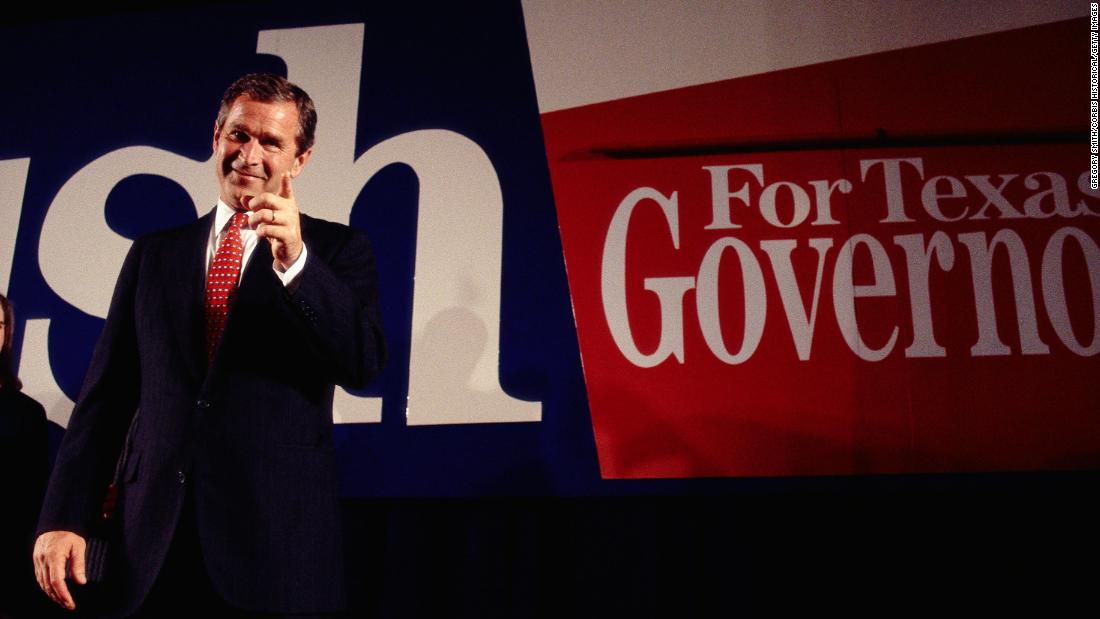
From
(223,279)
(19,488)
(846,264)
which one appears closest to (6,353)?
(19,488)

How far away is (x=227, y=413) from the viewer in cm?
127

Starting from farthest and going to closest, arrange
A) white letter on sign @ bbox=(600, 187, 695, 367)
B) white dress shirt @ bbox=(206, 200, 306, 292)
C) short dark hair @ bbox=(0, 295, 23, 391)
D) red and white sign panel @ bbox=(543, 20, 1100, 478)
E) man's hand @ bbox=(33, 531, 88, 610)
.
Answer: short dark hair @ bbox=(0, 295, 23, 391) < white letter on sign @ bbox=(600, 187, 695, 367) < red and white sign panel @ bbox=(543, 20, 1100, 478) < white dress shirt @ bbox=(206, 200, 306, 292) < man's hand @ bbox=(33, 531, 88, 610)

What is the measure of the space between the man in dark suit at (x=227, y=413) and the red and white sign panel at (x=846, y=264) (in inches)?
44.8

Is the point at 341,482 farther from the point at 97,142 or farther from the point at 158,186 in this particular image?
the point at 97,142

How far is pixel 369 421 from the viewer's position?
2443 mm

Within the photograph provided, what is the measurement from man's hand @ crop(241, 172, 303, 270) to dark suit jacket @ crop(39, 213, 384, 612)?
1.2 inches

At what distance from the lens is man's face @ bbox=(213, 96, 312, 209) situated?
57.4 inches

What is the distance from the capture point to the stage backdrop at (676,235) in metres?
2.27

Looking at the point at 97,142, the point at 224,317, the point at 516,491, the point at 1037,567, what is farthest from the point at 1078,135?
the point at 97,142

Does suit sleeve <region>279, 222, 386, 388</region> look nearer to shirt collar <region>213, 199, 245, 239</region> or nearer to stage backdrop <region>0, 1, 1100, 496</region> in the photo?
shirt collar <region>213, 199, 245, 239</region>

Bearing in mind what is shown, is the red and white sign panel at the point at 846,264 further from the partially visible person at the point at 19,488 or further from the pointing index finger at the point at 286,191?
the partially visible person at the point at 19,488

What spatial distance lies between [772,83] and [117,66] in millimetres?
2169

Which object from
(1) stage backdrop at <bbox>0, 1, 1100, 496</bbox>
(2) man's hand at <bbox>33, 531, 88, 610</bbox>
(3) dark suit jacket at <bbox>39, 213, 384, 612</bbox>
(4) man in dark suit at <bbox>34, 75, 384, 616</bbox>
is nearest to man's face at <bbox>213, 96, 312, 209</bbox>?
(4) man in dark suit at <bbox>34, 75, 384, 616</bbox>

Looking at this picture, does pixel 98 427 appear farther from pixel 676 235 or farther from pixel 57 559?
pixel 676 235
